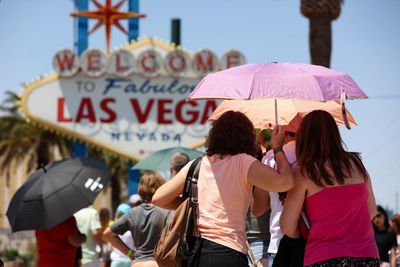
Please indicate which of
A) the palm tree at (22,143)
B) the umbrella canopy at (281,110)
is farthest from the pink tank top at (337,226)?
the palm tree at (22,143)

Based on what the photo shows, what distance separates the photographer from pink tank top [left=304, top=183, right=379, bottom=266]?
557 cm

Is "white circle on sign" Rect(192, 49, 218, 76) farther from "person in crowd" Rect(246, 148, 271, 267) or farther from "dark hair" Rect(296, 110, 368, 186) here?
"dark hair" Rect(296, 110, 368, 186)

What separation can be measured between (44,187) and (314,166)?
13.5 feet

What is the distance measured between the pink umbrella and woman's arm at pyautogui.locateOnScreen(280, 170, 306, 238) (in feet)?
3.08

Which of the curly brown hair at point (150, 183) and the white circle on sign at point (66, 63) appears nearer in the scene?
the curly brown hair at point (150, 183)

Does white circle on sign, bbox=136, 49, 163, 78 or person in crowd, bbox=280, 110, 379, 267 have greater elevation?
person in crowd, bbox=280, 110, 379, 267

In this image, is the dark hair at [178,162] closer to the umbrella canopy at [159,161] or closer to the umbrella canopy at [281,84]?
the umbrella canopy at [281,84]

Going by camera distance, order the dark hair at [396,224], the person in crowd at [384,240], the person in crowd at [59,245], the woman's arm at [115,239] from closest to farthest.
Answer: the woman's arm at [115,239] → the person in crowd at [59,245] → the person in crowd at [384,240] → the dark hair at [396,224]

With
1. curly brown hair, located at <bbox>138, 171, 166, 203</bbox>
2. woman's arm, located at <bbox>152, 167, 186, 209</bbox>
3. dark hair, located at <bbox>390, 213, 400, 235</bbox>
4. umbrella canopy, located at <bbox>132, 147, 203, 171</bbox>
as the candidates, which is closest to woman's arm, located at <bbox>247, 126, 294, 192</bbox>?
woman's arm, located at <bbox>152, 167, 186, 209</bbox>

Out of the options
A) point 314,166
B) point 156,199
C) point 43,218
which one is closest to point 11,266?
point 43,218

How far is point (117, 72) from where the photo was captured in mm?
26156

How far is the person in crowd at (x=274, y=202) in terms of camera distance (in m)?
6.34

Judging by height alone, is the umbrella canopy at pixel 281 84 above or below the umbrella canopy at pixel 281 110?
above

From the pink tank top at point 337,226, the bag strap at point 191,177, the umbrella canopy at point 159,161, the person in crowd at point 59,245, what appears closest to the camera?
the pink tank top at point 337,226
